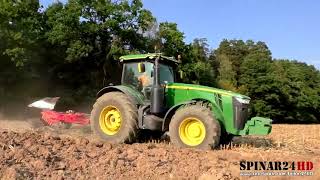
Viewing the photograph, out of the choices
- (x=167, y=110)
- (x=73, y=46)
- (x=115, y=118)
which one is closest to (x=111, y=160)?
(x=167, y=110)

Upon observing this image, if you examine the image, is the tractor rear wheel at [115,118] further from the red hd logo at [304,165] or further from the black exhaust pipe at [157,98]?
the red hd logo at [304,165]

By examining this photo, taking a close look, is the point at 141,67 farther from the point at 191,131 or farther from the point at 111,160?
the point at 111,160

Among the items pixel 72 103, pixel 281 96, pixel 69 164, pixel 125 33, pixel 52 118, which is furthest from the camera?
pixel 281 96

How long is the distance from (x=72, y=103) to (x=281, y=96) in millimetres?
40844

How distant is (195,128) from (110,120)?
2341 mm

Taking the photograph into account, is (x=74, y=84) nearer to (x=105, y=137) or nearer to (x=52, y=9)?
(x=52, y=9)

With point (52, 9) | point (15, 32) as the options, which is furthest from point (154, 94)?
point (52, 9)

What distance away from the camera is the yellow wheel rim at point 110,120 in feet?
37.7

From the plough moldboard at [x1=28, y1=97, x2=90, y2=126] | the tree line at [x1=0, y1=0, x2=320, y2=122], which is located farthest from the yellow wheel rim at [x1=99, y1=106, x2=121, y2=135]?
the tree line at [x1=0, y1=0, x2=320, y2=122]

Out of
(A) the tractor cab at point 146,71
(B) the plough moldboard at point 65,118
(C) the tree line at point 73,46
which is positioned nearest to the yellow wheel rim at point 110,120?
(A) the tractor cab at point 146,71

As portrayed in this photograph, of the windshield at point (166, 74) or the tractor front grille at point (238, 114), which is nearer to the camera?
the tractor front grille at point (238, 114)

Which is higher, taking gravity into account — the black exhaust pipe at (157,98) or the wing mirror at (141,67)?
the wing mirror at (141,67)

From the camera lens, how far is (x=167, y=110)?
436 inches

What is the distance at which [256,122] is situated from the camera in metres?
10.3
